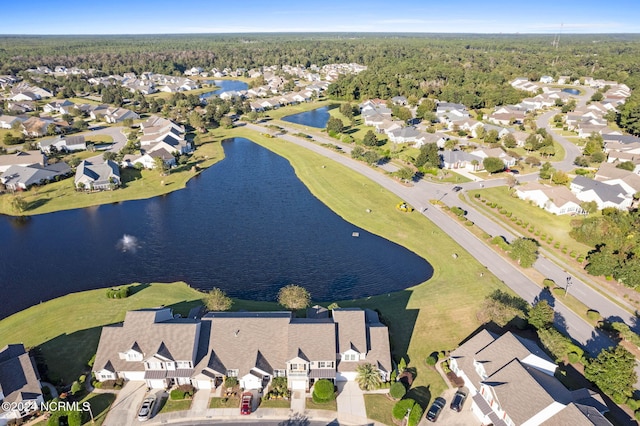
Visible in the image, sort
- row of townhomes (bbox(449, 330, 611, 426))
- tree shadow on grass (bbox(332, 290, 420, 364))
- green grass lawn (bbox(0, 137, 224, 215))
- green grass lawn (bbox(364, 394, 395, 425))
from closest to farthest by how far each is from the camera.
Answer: row of townhomes (bbox(449, 330, 611, 426))
green grass lawn (bbox(364, 394, 395, 425))
tree shadow on grass (bbox(332, 290, 420, 364))
green grass lawn (bbox(0, 137, 224, 215))

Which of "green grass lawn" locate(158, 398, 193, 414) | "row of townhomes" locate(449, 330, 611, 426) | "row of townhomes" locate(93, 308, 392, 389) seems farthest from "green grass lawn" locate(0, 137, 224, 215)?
"row of townhomes" locate(449, 330, 611, 426)

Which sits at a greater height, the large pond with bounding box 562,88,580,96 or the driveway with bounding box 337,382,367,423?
the large pond with bounding box 562,88,580,96

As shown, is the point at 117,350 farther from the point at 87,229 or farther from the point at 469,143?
the point at 469,143

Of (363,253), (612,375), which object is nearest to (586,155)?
(363,253)

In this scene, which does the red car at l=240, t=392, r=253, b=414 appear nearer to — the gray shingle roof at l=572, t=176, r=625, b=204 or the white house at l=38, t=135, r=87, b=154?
the gray shingle roof at l=572, t=176, r=625, b=204

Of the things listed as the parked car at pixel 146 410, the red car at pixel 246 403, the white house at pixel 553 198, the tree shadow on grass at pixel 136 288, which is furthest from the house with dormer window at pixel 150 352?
the white house at pixel 553 198

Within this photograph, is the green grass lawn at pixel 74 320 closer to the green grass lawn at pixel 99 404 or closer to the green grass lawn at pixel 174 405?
the green grass lawn at pixel 99 404

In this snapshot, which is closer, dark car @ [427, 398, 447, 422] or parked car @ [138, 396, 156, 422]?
parked car @ [138, 396, 156, 422]
